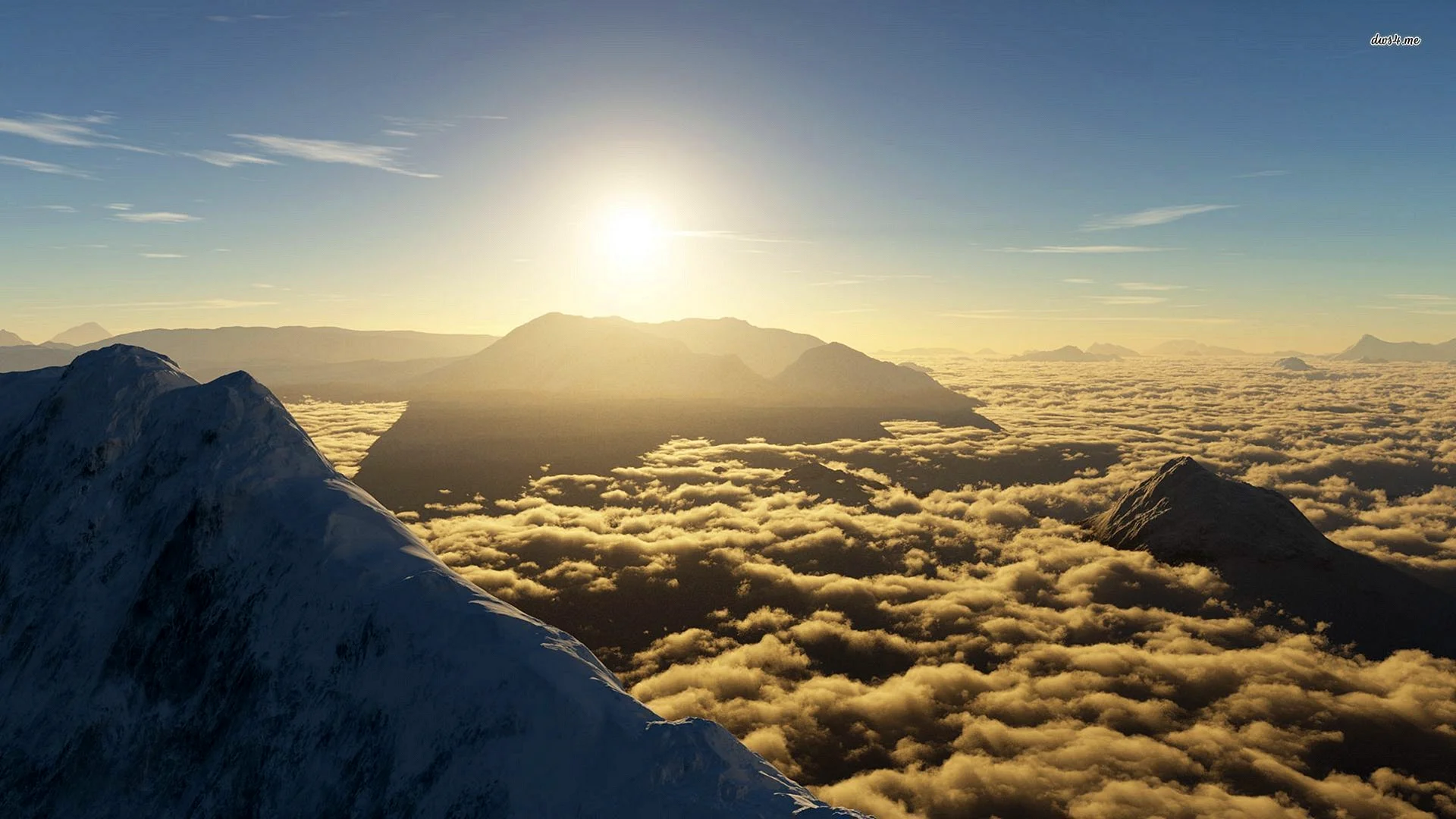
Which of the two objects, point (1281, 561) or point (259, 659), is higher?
point (259, 659)

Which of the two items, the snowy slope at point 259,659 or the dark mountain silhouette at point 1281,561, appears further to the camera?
the dark mountain silhouette at point 1281,561

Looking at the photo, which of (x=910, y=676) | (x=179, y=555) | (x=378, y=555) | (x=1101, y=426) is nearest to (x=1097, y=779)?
(x=910, y=676)

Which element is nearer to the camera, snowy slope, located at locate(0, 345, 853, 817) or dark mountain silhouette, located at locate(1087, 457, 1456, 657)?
snowy slope, located at locate(0, 345, 853, 817)

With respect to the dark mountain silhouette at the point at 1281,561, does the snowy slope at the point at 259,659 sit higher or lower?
higher

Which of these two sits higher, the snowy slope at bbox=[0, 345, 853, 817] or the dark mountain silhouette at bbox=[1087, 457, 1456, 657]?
the snowy slope at bbox=[0, 345, 853, 817]
